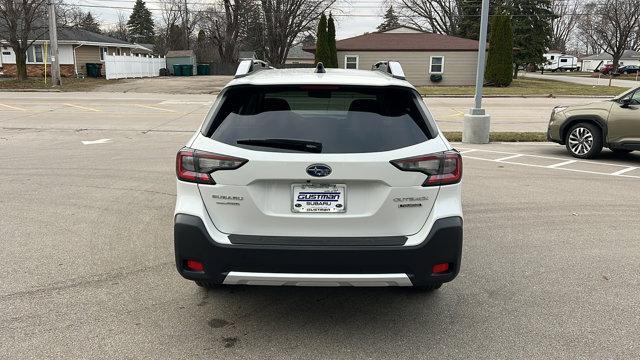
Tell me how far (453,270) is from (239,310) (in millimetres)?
1619

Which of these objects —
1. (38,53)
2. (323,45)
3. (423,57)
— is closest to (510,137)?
(323,45)

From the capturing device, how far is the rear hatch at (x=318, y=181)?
3367 millimetres

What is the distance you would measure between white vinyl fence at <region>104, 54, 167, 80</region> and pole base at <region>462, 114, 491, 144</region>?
110ft

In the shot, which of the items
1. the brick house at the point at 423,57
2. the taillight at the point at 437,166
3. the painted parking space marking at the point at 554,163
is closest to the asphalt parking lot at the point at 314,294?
the taillight at the point at 437,166

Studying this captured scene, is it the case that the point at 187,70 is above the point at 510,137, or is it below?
above

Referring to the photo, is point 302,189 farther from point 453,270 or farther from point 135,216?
point 135,216

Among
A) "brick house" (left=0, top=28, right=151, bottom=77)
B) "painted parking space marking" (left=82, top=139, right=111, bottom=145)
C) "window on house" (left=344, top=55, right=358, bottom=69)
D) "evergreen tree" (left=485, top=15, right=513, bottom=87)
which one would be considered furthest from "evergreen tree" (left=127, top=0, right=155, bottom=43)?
"painted parking space marking" (left=82, top=139, right=111, bottom=145)

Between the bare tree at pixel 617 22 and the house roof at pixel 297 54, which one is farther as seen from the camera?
the house roof at pixel 297 54

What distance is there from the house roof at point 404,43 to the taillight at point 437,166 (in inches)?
1458

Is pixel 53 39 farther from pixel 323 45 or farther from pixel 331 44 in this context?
pixel 331 44

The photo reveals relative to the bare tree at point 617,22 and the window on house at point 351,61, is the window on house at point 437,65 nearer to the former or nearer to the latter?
the window on house at point 351,61

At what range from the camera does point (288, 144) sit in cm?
346

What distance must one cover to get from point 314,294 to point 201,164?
1576 millimetres

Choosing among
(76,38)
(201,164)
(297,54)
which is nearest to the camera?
(201,164)
